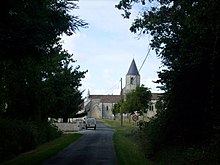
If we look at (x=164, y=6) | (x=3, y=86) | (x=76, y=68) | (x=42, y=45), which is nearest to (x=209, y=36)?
(x=164, y=6)

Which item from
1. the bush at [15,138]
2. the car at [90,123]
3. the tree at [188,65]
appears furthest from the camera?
the car at [90,123]

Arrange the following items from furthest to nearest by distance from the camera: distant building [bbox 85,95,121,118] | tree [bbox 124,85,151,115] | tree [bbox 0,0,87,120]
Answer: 1. distant building [bbox 85,95,121,118]
2. tree [bbox 124,85,151,115]
3. tree [bbox 0,0,87,120]

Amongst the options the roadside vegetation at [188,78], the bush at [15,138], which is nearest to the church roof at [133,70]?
the bush at [15,138]

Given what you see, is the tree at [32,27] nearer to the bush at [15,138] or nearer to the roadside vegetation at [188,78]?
the roadside vegetation at [188,78]

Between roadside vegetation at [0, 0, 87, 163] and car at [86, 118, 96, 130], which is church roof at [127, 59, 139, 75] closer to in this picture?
car at [86, 118, 96, 130]

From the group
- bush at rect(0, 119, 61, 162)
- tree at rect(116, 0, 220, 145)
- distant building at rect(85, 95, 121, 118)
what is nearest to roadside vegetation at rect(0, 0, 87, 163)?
bush at rect(0, 119, 61, 162)

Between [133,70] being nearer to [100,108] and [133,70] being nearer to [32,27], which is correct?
[100,108]

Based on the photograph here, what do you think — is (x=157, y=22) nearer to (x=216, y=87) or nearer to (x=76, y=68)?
(x=216, y=87)

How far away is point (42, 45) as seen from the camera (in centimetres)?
1638

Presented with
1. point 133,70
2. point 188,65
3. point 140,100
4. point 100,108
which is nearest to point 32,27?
point 188,65

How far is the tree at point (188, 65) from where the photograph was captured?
57.1 feet

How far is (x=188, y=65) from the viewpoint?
20.7 metres

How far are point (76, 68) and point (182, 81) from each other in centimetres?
3669

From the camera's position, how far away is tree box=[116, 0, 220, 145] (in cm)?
1741
